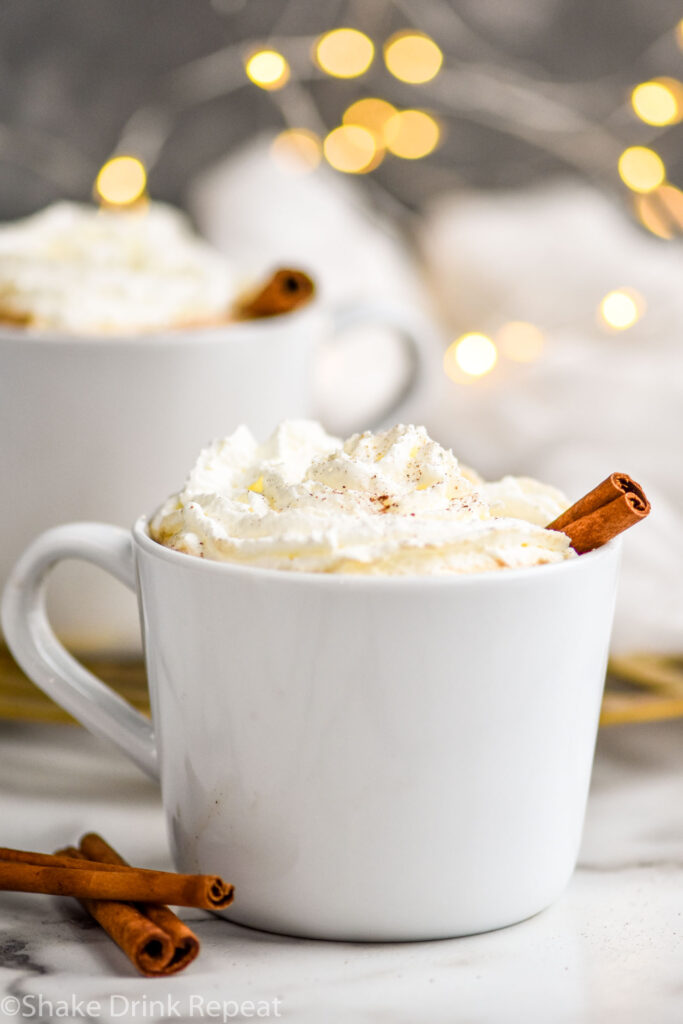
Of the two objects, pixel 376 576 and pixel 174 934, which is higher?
pixel 376 576

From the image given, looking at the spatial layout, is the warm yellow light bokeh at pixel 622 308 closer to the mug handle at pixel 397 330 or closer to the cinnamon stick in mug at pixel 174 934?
the mug handle at pixel 397 330

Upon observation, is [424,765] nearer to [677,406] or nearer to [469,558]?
[469,558]

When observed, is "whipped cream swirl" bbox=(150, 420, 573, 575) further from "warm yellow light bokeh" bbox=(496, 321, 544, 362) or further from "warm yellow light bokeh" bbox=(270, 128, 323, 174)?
"warm yellow light bokeh" bbox=(270, 128, 323, 174)

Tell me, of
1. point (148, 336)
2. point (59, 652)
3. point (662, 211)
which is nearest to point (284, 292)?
point (148, 336)

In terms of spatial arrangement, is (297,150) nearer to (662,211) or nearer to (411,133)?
(411,133)

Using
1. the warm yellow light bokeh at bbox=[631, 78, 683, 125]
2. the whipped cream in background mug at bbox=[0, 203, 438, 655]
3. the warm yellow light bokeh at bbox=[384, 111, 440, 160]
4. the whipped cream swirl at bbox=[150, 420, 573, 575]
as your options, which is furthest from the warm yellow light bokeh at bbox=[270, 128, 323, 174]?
the whipped cream swirl at bbox=[150, 420, 573, 575]

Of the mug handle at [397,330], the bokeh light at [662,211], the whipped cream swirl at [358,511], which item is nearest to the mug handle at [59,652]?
the whipped cream swirl at [358,511]

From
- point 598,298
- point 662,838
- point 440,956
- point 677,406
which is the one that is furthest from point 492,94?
point 440,956
